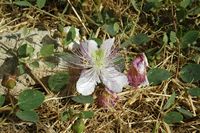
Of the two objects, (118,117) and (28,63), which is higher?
(28,63)

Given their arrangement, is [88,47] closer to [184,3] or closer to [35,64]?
[35,64]

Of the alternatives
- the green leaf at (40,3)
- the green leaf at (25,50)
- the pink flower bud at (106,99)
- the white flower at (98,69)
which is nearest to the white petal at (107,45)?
the white flower at (98,69)

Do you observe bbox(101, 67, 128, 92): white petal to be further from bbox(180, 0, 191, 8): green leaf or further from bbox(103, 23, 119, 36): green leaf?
bbox(180, 0, 191, 8): green leaf

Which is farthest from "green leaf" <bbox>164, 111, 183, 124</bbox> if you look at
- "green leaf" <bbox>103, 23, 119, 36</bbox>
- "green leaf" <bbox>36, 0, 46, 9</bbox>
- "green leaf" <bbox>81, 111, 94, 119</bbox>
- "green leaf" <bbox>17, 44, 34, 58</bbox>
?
"green leaf" <bbox>36, 0, 46, 9</bbox>

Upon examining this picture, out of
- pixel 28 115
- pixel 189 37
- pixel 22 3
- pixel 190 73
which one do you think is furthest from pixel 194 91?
pixel 22 3

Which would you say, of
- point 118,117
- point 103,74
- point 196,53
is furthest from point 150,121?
point 196,53

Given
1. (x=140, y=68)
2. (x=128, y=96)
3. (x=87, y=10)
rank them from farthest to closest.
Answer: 1. (x=87, y=10)
2. (x=128, y=96)
3. (x=140, y=68)

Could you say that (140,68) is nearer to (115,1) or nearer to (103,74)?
(103,74)
